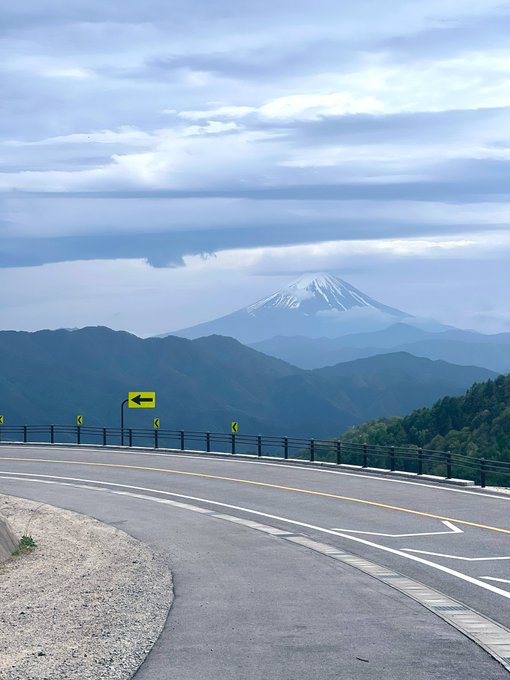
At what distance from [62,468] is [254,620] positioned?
3152 centimetres

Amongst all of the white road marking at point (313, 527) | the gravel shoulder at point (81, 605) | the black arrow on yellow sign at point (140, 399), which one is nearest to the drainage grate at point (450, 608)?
the white road marking at point (313, 527)

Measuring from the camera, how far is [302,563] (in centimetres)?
1958

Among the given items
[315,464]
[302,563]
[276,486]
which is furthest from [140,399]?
[302,563]

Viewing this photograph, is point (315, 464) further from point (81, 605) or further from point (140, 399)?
point (81, 605)

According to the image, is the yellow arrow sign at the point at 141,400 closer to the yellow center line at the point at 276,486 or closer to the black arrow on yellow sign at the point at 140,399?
the black arrow on yellow sign at the point at 140,399

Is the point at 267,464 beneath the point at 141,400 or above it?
beneath

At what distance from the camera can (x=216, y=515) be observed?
27969mm

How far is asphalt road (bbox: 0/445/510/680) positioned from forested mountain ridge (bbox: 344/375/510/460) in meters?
112

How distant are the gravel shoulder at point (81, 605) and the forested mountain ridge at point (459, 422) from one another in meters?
126

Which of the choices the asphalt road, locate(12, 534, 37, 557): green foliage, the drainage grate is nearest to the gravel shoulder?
locate(12, 534, 37, 557): green foliage

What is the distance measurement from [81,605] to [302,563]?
17.7ft

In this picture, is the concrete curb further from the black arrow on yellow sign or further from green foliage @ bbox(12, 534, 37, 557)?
green foliage @ bbox(12, 534, 37, 557)

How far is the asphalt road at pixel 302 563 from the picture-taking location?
12.0 metres

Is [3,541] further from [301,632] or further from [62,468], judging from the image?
[62,468]
